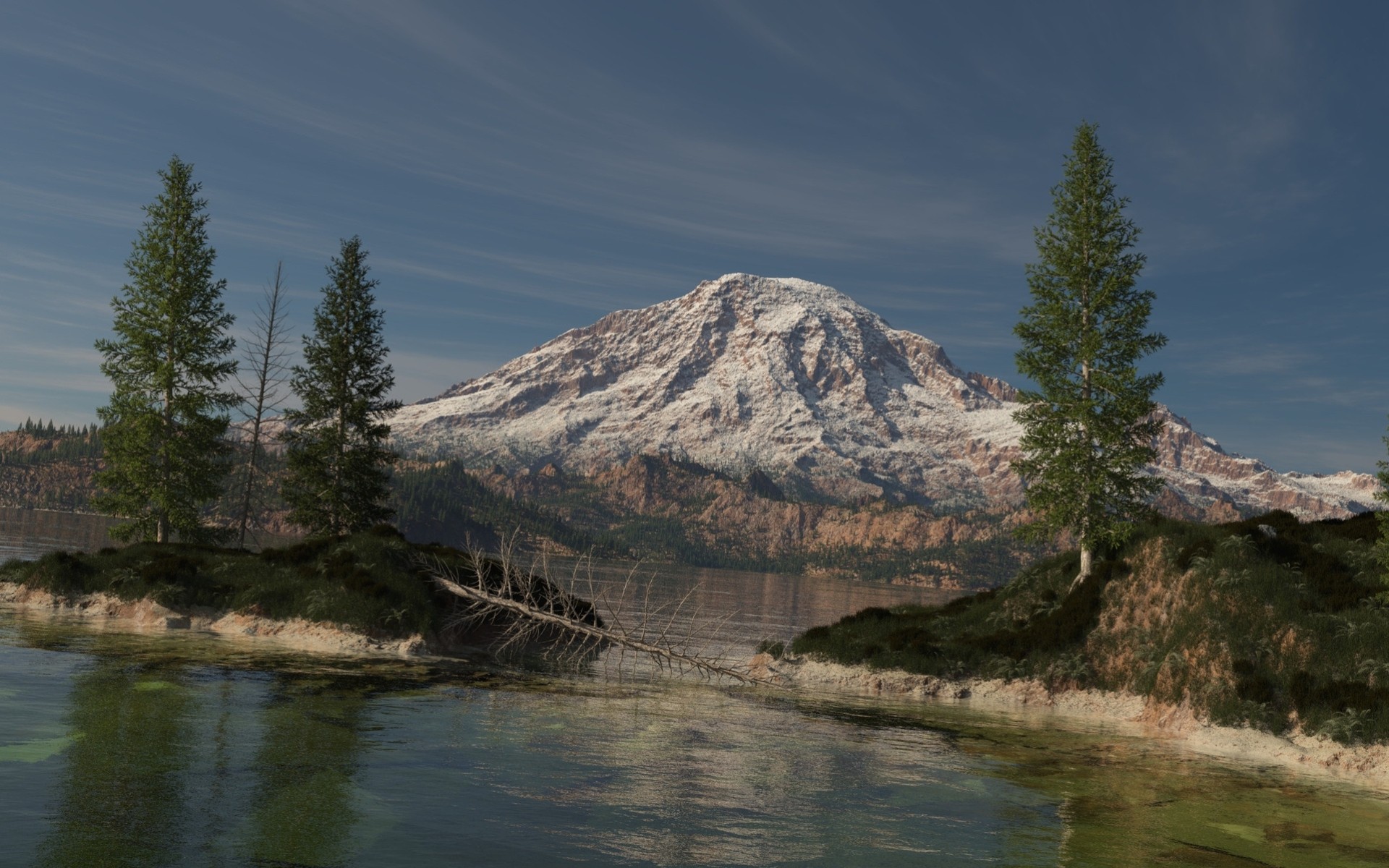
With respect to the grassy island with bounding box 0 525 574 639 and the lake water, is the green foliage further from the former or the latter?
the lake water

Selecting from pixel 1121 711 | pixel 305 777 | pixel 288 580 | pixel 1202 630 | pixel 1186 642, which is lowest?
pixel 305 777

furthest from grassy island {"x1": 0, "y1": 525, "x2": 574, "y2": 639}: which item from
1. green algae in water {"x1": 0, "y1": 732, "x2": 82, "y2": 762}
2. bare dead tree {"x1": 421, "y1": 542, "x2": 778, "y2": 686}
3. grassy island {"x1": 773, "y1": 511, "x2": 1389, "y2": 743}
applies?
green algae in water {"x1": 0, "y1": 732, "x2": 82, "y2": 762}

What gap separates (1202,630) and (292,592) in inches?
1267

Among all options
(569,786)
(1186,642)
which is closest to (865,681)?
(1186,642)

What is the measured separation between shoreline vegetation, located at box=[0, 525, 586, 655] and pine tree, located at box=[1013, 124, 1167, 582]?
66.1ft

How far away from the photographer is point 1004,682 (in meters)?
35.2

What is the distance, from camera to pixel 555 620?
33.0 metres

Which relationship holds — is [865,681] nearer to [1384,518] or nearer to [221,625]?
[1384,518]

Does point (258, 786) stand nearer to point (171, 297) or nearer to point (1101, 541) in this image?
point (1101, 541)

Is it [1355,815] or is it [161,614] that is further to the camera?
[161,614]

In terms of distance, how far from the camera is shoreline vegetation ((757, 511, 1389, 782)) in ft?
89.1

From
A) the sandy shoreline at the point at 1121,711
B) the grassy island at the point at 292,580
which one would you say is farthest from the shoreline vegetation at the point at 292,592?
the sandy shoreline at the point at 1121,711

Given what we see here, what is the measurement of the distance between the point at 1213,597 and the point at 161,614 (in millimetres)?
36955

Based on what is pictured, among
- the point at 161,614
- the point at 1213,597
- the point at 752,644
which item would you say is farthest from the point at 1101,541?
the point at 161,614
